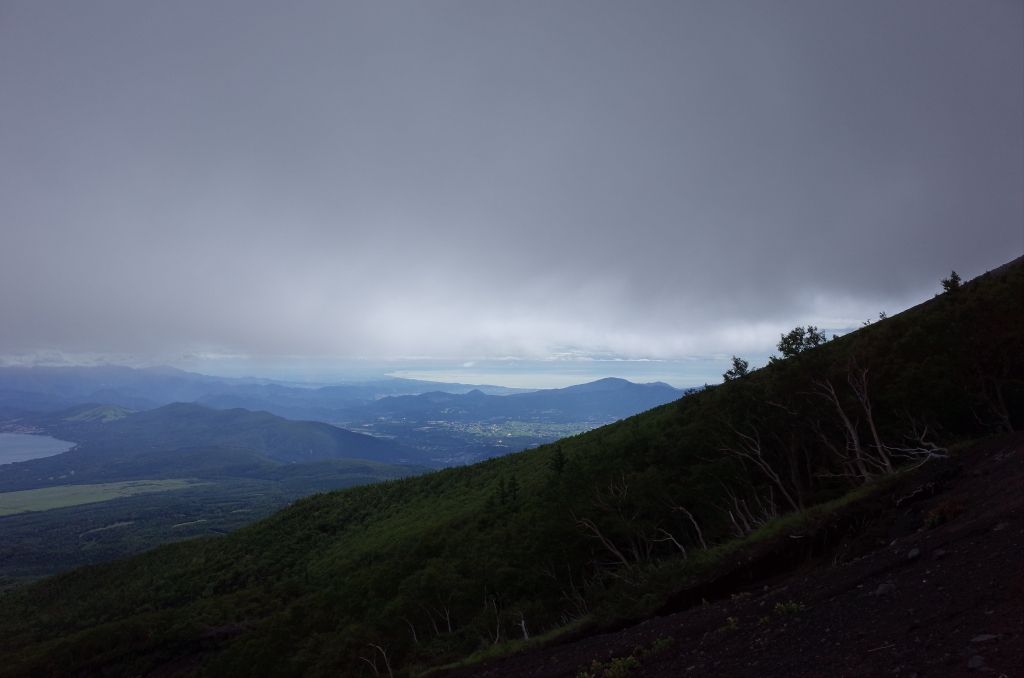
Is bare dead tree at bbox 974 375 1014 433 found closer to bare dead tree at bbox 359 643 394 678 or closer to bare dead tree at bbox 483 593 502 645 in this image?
bare dead tree at bbox 483 593 502 645

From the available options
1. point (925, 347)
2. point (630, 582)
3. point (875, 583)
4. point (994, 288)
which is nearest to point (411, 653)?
point (630, 582)

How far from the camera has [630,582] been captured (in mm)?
21219

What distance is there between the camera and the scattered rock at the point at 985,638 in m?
7.30

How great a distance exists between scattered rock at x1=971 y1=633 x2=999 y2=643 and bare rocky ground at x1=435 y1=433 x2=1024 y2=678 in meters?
0.03

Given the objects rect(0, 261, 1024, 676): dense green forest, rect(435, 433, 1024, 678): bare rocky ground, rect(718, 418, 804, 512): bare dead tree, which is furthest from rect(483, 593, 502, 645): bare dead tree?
rect(718, 418, 804, 512): bare dead tree

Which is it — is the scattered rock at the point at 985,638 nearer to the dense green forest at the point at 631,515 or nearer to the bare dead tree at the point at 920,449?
the dense green forest at the point at 631,515

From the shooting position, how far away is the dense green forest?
960 inches

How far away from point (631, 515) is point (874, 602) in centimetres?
1935

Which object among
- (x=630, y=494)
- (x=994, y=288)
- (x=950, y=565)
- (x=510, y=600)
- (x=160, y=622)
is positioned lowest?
(x=160, y=622)

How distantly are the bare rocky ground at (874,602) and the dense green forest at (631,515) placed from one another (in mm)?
2720

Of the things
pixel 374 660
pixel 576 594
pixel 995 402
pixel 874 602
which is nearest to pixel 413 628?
pixel 374 660

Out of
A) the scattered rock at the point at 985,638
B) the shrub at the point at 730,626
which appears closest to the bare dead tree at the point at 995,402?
the shrub at the point at 730,626

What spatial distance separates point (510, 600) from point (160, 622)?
36147mm

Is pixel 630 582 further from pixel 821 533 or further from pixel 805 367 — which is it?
pixel 805 367
